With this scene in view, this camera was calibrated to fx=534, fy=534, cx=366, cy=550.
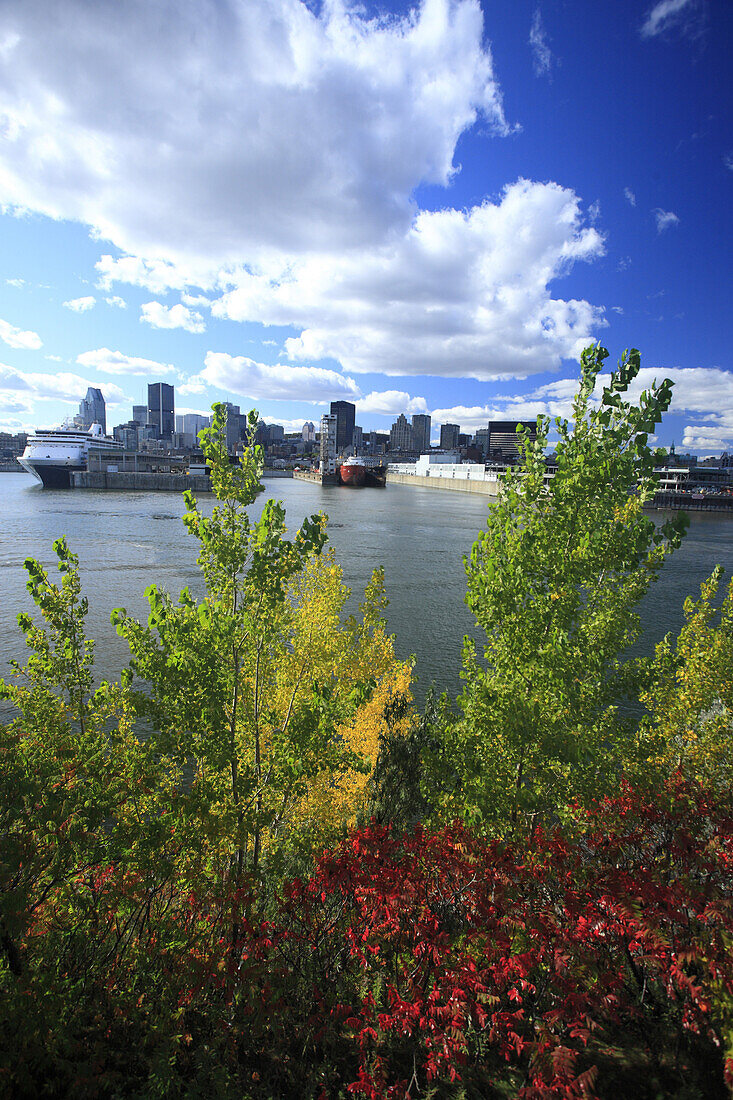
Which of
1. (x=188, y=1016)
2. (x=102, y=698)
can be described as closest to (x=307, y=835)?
(x=188, y=1016)

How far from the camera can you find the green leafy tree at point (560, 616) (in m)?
8.34

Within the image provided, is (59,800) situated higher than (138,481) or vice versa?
(138,481)

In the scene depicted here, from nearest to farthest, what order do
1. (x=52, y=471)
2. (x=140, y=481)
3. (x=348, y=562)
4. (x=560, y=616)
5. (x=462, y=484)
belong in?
(x=560, y=616) < (x=348, y=562) < (x=52, y=471) < (x=140, y=481) < (x=462, y=484)

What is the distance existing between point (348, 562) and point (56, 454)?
106m

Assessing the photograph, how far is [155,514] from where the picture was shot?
83.8 m

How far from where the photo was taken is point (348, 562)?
50344mm

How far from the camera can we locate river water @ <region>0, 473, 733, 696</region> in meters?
30.3

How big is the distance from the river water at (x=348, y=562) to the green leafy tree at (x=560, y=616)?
50.4ft

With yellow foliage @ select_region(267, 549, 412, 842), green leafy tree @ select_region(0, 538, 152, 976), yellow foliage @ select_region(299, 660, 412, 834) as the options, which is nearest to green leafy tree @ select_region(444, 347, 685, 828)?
yellow foliage @ select_region(267, 549, 412, 842)

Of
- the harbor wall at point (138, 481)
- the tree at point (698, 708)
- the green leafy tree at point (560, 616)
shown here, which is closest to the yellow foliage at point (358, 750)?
the green leafy tree at point (560, 616)

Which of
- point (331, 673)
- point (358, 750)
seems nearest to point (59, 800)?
point (331, 673)

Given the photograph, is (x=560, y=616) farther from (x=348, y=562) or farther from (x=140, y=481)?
(x=140, y=481)

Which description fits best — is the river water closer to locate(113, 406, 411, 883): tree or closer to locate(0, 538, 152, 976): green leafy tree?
locate(113, 406, 411, 883): tree

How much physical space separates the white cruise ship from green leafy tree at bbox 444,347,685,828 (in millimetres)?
137084
